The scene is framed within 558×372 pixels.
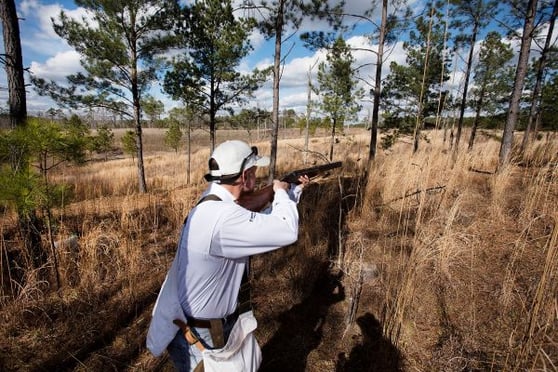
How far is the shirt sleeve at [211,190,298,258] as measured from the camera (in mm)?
1147

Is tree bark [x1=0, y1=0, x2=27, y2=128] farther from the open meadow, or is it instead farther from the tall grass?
the tall grass

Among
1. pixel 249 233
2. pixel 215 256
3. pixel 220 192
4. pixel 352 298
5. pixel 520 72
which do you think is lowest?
pixel 352 298

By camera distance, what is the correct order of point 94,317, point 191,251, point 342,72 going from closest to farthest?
point 191,251 → point 94,317 → point 342,72

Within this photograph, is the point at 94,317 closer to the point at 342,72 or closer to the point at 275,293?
the point at 275,293

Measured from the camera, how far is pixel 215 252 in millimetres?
1206

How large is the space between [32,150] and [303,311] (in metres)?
3.39

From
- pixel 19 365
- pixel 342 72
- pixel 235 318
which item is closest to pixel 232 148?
pixel 235 318

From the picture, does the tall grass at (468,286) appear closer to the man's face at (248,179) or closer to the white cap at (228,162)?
the man's face at (248,179)

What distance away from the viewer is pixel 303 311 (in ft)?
8.38

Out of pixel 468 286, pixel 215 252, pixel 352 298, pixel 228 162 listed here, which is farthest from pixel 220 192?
pixel 468 286

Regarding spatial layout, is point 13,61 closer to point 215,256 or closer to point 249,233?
point 215,256

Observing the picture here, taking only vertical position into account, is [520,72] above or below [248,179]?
above

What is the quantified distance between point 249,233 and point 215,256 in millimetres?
244

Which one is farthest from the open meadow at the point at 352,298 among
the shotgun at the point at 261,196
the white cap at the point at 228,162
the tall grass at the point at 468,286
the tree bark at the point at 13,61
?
the tree bark at the point at 13,61
